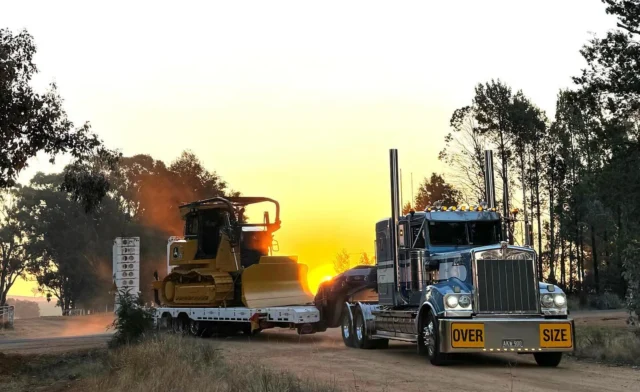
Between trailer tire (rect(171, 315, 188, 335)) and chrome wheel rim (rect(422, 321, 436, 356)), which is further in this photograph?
trailer tire (rect(171, 315, 188, 335))

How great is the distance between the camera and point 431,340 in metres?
15.3

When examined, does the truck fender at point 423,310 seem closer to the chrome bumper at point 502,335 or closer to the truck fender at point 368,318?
the chrome bumper at point 502,335

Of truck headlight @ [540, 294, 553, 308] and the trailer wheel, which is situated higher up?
truck headlight @ [540, 294, 553, 308]

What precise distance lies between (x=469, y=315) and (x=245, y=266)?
10698 millimetres

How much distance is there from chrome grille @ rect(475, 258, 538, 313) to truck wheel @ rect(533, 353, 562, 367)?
1249mm

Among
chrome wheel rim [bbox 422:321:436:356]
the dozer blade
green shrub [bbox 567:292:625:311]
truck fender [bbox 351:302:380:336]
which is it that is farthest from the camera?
green shrub [bbox 567:292:625:311]

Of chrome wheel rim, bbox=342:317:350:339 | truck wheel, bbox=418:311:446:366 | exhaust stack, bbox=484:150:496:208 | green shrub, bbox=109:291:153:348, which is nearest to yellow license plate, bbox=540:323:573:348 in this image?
truck wheel, bbox=418:311:446:366

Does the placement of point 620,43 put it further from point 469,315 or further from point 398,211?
point 469,315

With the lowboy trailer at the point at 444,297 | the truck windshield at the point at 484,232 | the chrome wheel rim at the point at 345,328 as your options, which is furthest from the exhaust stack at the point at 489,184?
the chrome wheel rim at the point at 345,328

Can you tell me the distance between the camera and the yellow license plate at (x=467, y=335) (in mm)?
14445

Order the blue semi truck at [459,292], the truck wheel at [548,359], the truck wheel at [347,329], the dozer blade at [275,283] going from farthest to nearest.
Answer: the dozer blade at [275,283] < the truck wheel at [347,329] < the truck wheel at [548,359] < the blue semi truck at [459,292]

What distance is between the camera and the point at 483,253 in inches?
593

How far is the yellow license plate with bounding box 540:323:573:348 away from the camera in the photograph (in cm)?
1467

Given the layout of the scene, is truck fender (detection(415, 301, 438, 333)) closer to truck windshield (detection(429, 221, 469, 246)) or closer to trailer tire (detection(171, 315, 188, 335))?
truck windshield (detection(429, 221, 469, 246))
